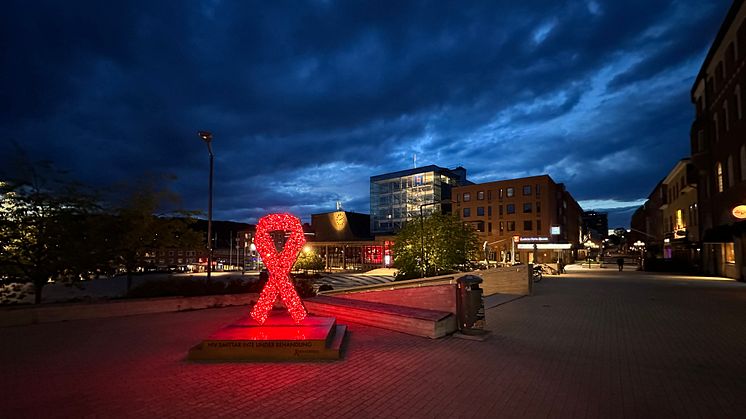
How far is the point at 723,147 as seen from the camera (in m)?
28.6

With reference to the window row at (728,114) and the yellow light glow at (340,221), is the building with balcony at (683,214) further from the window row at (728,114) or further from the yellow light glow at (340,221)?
the yellow light glow at (340,221)

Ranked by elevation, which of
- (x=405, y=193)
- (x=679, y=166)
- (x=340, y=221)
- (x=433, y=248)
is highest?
(x=405, y=193)

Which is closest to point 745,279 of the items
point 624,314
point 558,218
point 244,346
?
point 624,314

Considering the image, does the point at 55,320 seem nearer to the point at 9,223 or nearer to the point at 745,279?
the point at 9,223

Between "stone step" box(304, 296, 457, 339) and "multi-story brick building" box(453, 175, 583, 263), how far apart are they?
5457 cm

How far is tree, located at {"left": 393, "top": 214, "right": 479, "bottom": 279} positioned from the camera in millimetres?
24891

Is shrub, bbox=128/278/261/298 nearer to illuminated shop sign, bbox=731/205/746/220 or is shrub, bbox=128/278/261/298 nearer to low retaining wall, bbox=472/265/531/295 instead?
low retaining wall, bbox=472/265/531/295

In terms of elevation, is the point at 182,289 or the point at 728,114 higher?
the point at 728,114

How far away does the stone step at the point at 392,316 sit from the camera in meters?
9.63

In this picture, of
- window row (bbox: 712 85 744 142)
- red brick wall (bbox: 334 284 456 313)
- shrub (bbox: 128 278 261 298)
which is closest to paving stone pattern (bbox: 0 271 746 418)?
red brick wall (bbox: 334 284 456 313)

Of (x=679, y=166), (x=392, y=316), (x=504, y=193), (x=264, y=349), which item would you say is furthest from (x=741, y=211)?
(x=504, y=193)

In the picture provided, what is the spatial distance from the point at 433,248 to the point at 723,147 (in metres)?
23.8

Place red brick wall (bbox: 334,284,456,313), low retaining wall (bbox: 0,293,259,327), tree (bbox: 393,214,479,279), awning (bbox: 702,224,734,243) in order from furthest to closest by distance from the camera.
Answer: awning (bbox: 702,224,734,243) < tree (bbox: 393,214,479,279) < red brick wall (bbox: 334,284,456,313) < low retaining wall (bbox: 0,293,259,327)

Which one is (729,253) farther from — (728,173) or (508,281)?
(508,281)
